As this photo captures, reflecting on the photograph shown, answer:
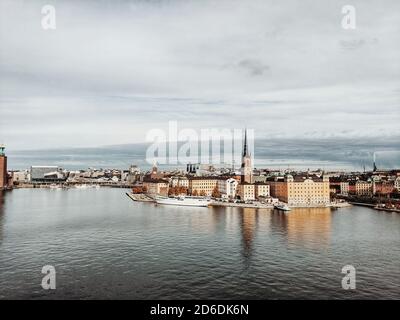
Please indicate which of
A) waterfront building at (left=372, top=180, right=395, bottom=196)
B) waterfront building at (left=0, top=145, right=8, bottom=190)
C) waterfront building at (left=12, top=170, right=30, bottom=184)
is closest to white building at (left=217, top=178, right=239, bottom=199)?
waterfront building at (left=372, top=180, right=395, bottom=196)

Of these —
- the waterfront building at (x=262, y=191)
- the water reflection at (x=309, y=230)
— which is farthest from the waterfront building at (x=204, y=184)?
the water reflection at (x=309, y=230)

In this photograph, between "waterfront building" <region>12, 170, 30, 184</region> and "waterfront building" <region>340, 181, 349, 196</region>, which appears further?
"waterfront building" <region>12, 170, 30, 184</region>

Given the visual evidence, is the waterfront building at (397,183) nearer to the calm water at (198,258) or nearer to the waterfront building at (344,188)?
the waterfront building at (344,188)

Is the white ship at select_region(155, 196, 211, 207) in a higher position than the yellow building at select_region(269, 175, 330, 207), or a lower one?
lower

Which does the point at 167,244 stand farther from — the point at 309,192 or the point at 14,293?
the point at 309,192

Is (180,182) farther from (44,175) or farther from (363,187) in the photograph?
(44,175)

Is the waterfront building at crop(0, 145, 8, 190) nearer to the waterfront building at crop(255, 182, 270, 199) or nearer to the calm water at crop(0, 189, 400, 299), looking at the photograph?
the waterfront building at crop(255, 182, 270, 199)

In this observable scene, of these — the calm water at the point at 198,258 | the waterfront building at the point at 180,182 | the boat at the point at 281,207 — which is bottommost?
the calm water at the point at 198,258

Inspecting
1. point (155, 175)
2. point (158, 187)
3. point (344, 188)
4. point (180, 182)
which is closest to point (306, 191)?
point (344, 188)
